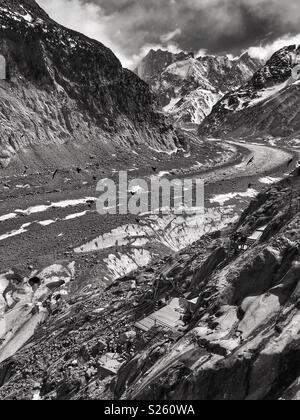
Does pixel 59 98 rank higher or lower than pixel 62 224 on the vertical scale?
higher

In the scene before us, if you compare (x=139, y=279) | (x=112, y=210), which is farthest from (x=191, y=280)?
(x=112, y=210)
